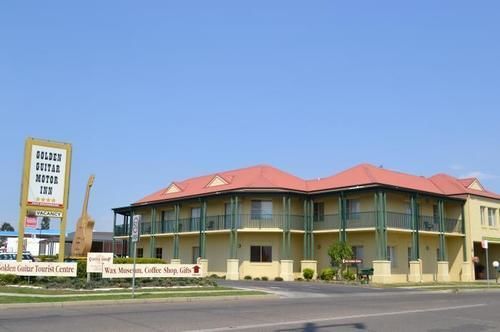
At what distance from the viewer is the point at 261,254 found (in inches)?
1506

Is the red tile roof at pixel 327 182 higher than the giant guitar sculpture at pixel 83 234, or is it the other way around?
the red tile roof at pixel 327 182

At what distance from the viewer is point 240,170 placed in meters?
44.1

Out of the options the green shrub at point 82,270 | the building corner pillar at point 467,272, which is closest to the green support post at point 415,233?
the building corner pillar at point 467,272

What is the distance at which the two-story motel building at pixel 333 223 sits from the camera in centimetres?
3634

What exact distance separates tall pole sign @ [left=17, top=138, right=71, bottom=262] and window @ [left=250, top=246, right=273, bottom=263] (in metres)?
15.4

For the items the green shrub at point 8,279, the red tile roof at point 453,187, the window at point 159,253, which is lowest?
the green shrub at point 8,279

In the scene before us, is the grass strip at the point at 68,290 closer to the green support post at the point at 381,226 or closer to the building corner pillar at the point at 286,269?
the building corner pillar at the point at 286,269

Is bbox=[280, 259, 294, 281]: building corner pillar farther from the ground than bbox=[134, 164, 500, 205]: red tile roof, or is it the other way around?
bbox=[134, 164, 500, 205]: red tile roof

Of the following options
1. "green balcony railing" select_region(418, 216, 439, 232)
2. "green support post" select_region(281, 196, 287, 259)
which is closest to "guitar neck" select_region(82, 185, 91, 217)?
"green support post" select_region(281, 196, 287, 259)

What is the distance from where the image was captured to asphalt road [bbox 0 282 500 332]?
469 inches

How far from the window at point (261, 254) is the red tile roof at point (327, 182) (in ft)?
13.9

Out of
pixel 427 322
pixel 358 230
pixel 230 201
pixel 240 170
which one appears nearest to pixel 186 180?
pixel 240 170

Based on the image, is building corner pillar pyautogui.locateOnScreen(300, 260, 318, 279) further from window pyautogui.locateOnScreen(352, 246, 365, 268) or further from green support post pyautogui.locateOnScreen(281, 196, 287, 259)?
window pyautogui.locateOnScreen(352, 246, 365, 268)

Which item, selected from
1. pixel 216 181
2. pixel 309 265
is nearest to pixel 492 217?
pixel 309 265
